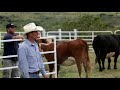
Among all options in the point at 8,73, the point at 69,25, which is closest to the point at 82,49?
the point at 8,73

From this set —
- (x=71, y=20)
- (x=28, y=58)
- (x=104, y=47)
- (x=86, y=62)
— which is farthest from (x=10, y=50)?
(x=71, y=20)

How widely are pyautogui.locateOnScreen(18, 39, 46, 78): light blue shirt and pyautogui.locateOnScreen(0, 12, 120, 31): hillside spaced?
25219mm

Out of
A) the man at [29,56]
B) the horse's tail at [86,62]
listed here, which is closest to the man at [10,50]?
the man at [29,56]

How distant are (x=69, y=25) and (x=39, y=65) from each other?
2968 centimetres

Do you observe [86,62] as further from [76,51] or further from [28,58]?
[28,58]

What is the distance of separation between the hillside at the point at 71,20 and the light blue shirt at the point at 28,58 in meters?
25.2

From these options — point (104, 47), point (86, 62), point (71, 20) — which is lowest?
Result: point (86, 62)

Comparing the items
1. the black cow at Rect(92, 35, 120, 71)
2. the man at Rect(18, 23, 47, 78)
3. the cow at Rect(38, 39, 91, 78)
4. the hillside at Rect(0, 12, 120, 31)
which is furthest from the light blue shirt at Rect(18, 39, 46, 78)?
the hillside at Rect(0, 12, 120, 31)

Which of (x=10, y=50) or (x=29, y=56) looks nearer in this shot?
(x=29, y=56)

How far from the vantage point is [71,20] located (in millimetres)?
58062

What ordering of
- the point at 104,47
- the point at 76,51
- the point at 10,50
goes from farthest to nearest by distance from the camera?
the point at 104,47
the point at 76,51
the point at 10,50

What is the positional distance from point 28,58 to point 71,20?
54173 mm

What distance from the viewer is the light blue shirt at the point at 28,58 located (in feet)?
13.0
